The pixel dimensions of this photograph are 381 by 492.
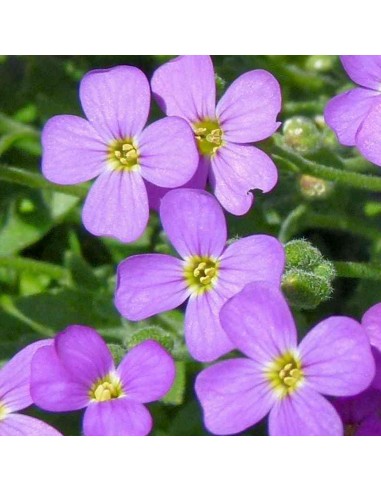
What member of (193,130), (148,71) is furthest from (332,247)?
(193,130)

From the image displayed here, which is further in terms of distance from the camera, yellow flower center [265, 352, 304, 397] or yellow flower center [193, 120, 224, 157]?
yellow flower center [193, 120, 224, 157]

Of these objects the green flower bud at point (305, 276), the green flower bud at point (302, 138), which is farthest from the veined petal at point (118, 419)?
the green flower bud at point (302, 138)

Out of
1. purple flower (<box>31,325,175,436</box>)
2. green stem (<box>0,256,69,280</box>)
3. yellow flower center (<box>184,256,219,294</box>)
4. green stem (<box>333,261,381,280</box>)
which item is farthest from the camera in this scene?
green stem (<box>0,256,69,280</box>)

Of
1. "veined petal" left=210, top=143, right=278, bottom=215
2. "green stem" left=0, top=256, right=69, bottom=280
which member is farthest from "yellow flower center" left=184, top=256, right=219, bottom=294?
"green stem" left=0, top=256, right=69, bottom=280

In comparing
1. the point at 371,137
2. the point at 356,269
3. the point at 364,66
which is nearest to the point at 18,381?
the point at 356,269

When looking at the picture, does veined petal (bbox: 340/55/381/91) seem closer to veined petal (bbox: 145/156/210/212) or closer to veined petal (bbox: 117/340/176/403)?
veined petal (bbox: 145/156/210/212)

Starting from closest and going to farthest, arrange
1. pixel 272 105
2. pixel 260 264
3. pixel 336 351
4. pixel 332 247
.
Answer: pixel 336 351, pixel 260 264, pixel 272 105, pixel 332 247

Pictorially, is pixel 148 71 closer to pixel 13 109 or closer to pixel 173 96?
pixel 13 109
